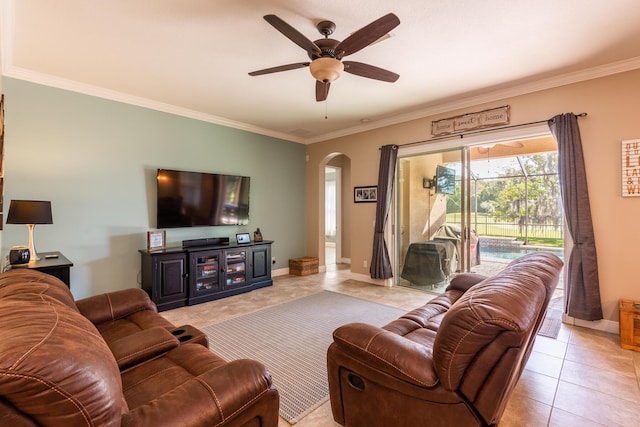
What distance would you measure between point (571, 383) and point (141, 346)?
299 cm

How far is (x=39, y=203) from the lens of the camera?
9.68ft

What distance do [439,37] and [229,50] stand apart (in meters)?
1.98

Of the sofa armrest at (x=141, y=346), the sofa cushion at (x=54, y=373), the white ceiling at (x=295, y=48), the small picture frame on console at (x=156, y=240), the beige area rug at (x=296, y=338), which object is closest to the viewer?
the sofa cushion at (x=54, y=373)

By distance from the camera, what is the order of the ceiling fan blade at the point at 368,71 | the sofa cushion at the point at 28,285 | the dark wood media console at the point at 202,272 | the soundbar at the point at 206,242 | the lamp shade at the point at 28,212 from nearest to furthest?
the sofa cushion at the point at 28,285 → the ceiling fan blade at the point at 368,71 → the lamp shade at the point at 28,212 → the dark wood media console at the point at 202,272 → the soundbar at the point at 206,242

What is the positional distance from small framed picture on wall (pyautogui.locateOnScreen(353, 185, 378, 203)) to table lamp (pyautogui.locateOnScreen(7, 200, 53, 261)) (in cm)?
429

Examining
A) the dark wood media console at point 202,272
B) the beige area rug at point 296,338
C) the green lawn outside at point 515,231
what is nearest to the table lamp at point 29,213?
the dark wood media console at point 202,272

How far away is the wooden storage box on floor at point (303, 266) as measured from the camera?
5802 millimetres

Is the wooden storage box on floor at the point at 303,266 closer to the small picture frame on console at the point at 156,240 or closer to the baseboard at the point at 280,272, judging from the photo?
the baseboard at the point at 280,272

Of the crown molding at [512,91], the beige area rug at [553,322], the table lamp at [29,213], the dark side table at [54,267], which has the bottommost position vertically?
the beige area rug at [553,322]

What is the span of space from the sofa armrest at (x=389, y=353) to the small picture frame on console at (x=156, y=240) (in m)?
3.32

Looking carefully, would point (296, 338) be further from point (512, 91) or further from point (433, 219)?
point (512, 91)

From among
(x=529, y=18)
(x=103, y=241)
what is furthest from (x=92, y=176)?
(x=529, y=18)

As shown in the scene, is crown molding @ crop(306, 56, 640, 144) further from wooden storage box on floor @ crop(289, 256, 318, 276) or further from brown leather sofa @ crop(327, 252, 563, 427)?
brown leather sofa @ crop(327, 252, 563, 427)

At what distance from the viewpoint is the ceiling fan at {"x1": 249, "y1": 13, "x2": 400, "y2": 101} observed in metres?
2.05
